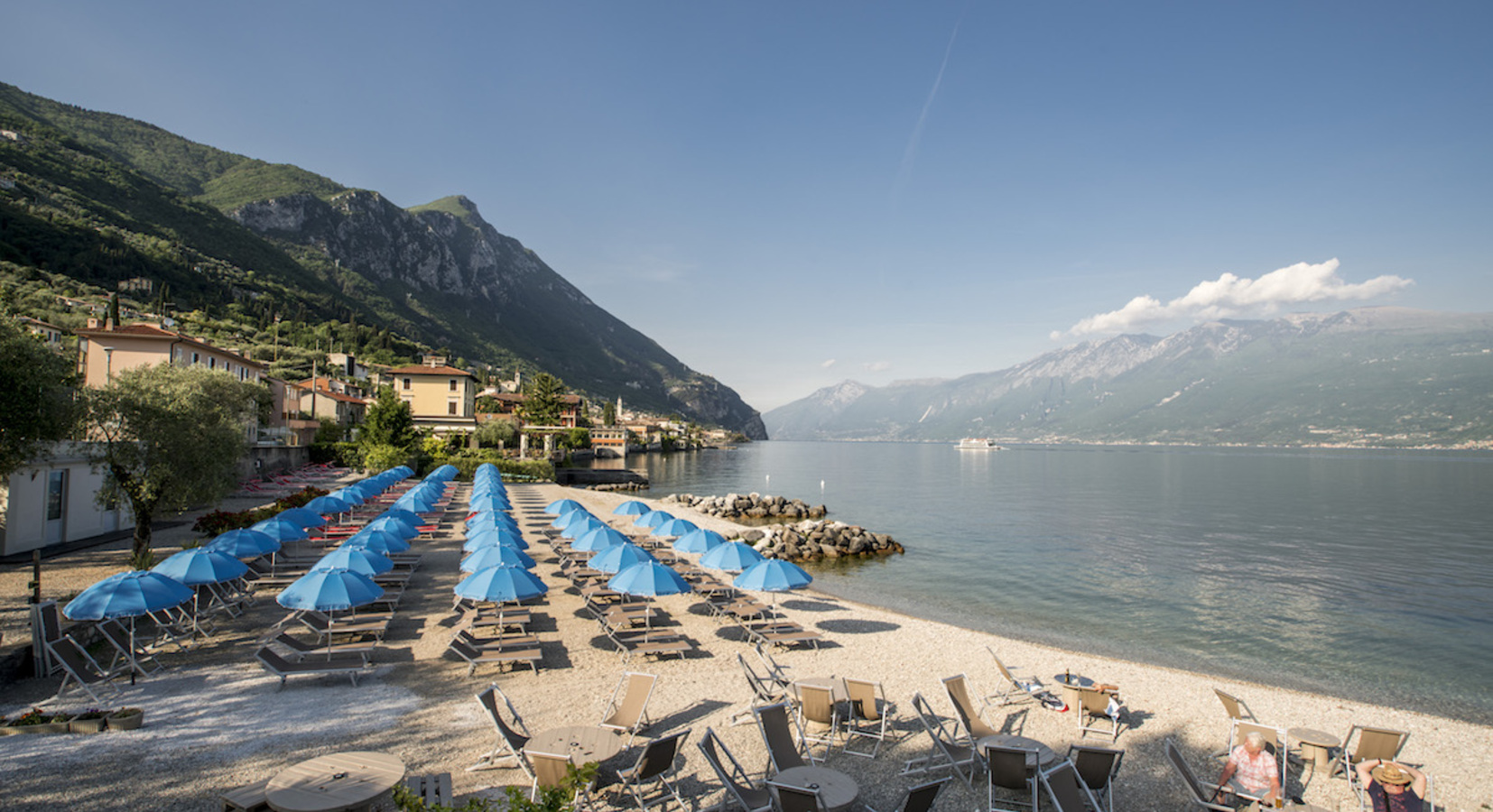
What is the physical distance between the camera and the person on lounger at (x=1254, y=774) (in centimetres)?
720

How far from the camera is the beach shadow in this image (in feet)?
50.1

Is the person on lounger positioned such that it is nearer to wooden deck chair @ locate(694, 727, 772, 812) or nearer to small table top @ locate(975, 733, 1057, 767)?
small table top @ locate(975, 733, 1057, 767)

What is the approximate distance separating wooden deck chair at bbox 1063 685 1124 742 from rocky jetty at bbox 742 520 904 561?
58.2ft

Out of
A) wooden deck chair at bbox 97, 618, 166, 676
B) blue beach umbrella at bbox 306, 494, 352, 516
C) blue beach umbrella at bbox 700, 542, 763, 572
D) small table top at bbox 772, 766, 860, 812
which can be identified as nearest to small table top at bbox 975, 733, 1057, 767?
small table top at bbox 772, 766, 860, 812

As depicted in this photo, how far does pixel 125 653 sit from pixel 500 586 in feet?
17.4

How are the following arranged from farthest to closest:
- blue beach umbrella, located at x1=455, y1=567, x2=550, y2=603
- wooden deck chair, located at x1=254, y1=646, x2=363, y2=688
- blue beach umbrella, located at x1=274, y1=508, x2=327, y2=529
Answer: blue beach umbrella, located at x1=274, y1=508, x2=327, y2=529
blue beach umbrella, located at x1=455, y1=567, x2=550, y2=603
wooden deck chair, located at x1=254, y1=646, x2=363, y2=688

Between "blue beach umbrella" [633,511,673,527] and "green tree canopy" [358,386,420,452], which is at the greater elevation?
"green tree canopy" [358,386,420,452]

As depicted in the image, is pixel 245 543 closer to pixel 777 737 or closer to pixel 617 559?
pixel 617 559

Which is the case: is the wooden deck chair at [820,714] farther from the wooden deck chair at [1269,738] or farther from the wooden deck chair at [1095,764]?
the wooden deck chair at [1269,738]

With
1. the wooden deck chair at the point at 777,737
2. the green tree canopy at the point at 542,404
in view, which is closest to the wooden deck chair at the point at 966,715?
the wooden deck chair at the point at 777,737

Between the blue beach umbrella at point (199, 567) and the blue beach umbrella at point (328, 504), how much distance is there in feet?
29.1

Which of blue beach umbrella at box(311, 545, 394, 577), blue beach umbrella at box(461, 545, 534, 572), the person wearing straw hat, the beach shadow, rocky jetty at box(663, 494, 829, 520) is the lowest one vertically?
rocky jetty at box(663, 494, 829, 520)

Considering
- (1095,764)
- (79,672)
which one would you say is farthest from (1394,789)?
(79,672)

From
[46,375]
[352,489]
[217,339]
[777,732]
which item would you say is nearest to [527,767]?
[777,732]
